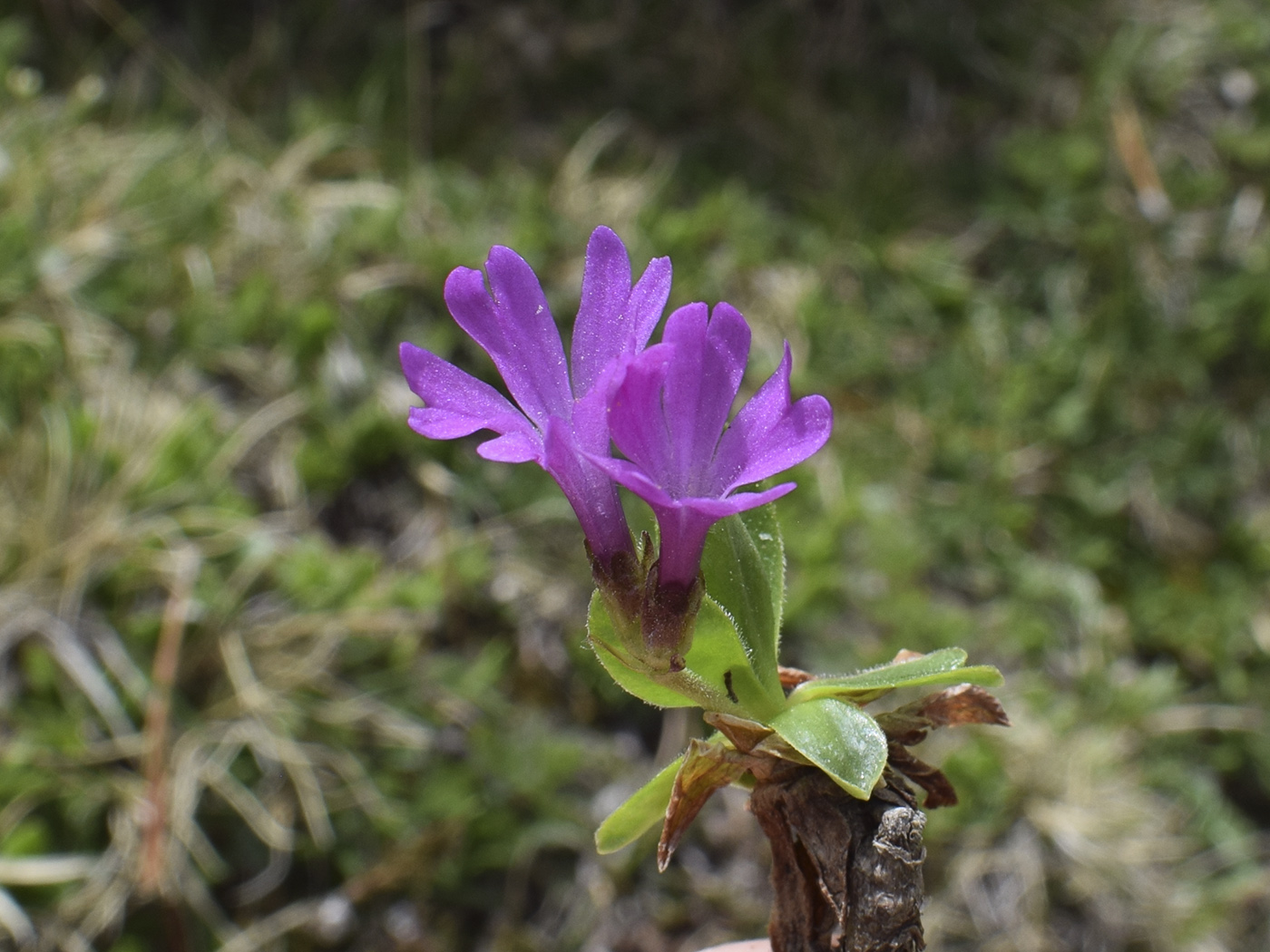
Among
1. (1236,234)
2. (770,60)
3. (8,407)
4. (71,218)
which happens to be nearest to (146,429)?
(8,407)

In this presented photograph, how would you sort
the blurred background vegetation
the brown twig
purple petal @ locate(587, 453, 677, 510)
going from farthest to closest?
1. the blurred background vegetation
2. the brown twig
3. purple petal @ locate(587, 453, 677, 510)

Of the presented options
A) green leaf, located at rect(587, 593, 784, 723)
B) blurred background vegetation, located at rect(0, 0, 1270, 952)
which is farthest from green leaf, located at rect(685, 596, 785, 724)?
blurred background vegetation, located at rect(0, 0, 1270, 952)

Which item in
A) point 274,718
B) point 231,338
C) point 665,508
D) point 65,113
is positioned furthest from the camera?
point 65,113

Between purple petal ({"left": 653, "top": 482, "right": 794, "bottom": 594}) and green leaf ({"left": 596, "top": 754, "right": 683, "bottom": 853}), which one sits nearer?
purple petal ({"left": 653, "top": 482, "right": 794, "bottom": 594})

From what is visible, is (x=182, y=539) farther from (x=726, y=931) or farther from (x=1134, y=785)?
(x=1134, y=785)

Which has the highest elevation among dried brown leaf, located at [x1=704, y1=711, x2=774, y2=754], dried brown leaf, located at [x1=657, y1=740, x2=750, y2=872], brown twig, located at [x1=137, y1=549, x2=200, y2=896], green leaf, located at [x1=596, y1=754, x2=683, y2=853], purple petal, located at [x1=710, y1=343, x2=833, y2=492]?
purple petal, located at [x1=710, y1=343, x2=833, y2=492]

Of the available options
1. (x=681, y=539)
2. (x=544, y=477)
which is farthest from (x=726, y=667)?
(x=544, y=477)

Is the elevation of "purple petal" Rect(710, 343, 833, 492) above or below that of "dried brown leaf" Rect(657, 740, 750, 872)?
above

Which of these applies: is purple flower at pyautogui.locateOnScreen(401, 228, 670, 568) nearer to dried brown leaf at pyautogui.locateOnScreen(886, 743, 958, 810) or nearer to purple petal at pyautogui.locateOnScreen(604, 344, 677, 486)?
purple petal at pyautogui.locateOnScreen(604, 344, 677, 486)
